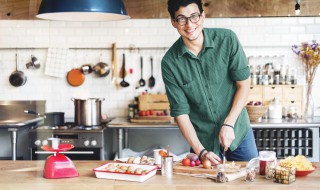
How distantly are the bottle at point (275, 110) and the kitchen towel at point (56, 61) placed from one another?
2.82 meters

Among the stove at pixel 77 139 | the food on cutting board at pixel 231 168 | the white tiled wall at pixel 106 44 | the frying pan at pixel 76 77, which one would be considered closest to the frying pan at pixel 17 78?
the white tiled wall at pixel 106 44

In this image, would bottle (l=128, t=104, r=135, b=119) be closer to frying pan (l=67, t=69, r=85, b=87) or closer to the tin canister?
frying pan (l=67, t=69, r=85, b=87)

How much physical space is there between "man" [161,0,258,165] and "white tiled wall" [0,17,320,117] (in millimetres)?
3041

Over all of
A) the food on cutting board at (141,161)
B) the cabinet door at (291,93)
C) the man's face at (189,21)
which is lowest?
the food on cutting board at (141,161)

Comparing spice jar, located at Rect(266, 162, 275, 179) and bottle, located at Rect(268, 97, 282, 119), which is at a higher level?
bottle, located at Rect(268, 97, 282, 119)

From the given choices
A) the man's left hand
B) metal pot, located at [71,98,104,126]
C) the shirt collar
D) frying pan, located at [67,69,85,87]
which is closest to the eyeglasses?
the shirt collar

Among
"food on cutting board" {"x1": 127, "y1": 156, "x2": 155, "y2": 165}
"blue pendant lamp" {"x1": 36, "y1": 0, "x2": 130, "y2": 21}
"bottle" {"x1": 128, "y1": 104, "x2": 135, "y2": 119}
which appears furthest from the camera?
"bottle" {"x1": 128, "y1": 104, "x2": 135, "y2": 119}

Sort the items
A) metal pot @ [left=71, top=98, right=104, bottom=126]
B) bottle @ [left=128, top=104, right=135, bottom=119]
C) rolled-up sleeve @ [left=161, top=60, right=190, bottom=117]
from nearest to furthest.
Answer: rolled-up sleeve @ [left=161, top=60, right=190, bottom=117] < metal pot @ [left=71, top=98, right=104, bottom=126] < bottle @ [left=128, top=104, right=135, bottom=119]

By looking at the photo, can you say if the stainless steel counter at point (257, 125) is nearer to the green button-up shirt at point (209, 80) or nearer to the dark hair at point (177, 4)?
the green button-up shirt at point (209, 80)

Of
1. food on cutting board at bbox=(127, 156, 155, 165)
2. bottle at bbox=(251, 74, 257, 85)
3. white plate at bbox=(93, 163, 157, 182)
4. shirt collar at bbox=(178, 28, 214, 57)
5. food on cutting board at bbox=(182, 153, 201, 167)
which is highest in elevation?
shirt collar at bbox=(178, 28, 214, 57)

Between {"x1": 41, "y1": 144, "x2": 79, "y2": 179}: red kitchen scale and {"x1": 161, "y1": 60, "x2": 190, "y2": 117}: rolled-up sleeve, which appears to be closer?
{"x1": 41, "y1": 144, "x2": 79, "y2": 179}: red kitchen scale

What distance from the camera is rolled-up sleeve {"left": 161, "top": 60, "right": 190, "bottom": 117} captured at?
143 inches

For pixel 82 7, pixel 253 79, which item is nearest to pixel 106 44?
pixel 253 79

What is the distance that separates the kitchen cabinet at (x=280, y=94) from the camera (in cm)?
632
